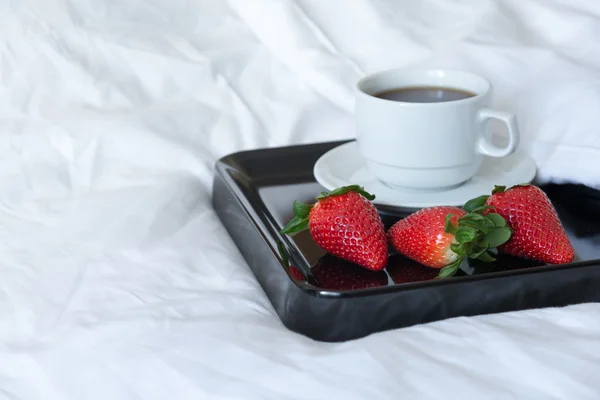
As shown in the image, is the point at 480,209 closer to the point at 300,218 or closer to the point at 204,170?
the point at 300,218

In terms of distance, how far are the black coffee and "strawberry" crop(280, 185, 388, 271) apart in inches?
7.3

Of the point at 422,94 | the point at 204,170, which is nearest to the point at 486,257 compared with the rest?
the point at 422,94

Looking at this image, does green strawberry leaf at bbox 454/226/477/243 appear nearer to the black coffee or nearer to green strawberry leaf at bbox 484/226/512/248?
green strawberry leaf at bbox 484/226/512/248

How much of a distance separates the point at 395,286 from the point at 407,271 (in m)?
0.07

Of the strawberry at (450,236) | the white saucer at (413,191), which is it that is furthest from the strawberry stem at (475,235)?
the white saucer at (413,191)

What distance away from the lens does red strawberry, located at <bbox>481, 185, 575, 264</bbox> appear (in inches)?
29.4

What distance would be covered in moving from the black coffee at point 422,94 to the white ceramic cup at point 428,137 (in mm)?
22

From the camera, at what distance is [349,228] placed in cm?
75

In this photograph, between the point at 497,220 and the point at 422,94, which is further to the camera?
the point at 422,94

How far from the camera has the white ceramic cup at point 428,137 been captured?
847 millimetres

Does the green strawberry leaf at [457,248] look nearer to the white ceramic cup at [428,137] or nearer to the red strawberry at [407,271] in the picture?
the red strawberry at [407,271]

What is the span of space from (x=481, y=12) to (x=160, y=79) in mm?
441

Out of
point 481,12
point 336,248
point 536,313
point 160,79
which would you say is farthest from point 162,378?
point 481,12

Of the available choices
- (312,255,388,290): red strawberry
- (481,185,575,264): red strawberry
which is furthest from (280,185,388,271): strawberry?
(481,185,575,264): red strawberry
